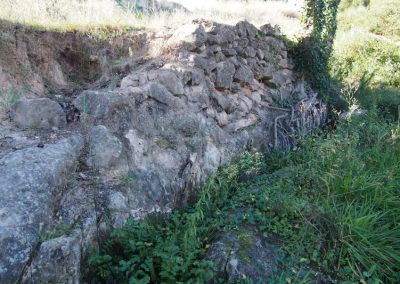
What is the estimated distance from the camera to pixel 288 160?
15.4 ft

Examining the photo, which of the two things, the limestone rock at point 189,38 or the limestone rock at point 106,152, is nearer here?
the limestone rock at point 106,152

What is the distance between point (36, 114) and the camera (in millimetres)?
3004

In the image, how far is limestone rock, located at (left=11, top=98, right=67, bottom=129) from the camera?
299 centimetres

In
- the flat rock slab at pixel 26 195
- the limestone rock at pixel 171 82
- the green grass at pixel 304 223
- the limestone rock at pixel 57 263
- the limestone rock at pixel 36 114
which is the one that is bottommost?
the green grass at pixel 304 223

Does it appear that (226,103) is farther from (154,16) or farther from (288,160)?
(154,16)

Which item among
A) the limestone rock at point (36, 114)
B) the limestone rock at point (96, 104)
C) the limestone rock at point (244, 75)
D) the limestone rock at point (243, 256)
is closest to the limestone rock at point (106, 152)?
the limestone rock at point (96, 104)

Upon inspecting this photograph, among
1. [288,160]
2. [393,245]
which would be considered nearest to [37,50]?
[288,160]

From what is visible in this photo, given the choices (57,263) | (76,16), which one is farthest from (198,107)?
(57,263)

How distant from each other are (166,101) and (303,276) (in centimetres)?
223

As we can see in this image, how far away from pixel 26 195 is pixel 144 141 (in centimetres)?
130

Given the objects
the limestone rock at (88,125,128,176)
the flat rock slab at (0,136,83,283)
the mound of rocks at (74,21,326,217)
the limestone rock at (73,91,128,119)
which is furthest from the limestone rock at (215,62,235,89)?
the flat rock slab at (0,136,83,283)

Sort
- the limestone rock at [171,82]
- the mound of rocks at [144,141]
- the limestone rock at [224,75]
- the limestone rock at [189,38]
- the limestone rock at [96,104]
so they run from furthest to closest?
1. the limestone rock at [224,75]
2. the limestone rock at [189,38]
3. the limestone rock at [171,82]
4. the limestone rock at [96,104]
5. the mound of rocks at [144,141]

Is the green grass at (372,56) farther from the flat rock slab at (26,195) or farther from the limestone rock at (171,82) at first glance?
the flat rock slab at (26,195)

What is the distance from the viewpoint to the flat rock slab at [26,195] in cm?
202
